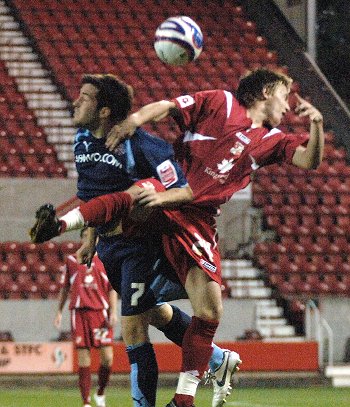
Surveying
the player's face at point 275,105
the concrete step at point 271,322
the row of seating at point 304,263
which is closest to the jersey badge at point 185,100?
the player's face at point 275,105

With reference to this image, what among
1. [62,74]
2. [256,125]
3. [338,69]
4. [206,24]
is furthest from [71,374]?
[338,69]

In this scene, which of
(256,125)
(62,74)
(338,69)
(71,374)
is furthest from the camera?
(338,69)

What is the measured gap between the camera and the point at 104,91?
289 inches

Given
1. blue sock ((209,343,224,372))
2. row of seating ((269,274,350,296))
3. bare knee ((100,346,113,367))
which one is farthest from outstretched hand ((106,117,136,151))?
row of seating ((269,274,350,296))

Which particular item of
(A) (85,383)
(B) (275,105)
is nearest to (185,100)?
(B) (275,105)

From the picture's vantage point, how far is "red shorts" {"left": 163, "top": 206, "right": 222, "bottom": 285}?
741 centimetres

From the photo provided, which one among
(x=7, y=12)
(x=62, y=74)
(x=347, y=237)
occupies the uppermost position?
(x=7, y=12)

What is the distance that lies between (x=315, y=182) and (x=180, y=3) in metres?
5.75

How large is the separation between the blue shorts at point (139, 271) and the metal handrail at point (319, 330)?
9.02 m

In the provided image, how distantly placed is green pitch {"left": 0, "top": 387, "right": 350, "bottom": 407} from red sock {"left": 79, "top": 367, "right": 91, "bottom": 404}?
0.40 metres

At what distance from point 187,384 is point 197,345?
0.25 m

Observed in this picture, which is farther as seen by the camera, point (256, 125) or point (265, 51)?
point (265, 51)

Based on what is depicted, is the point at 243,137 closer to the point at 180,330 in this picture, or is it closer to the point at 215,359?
the point at 180,330

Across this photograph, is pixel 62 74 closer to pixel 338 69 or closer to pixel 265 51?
pixel 265 51
